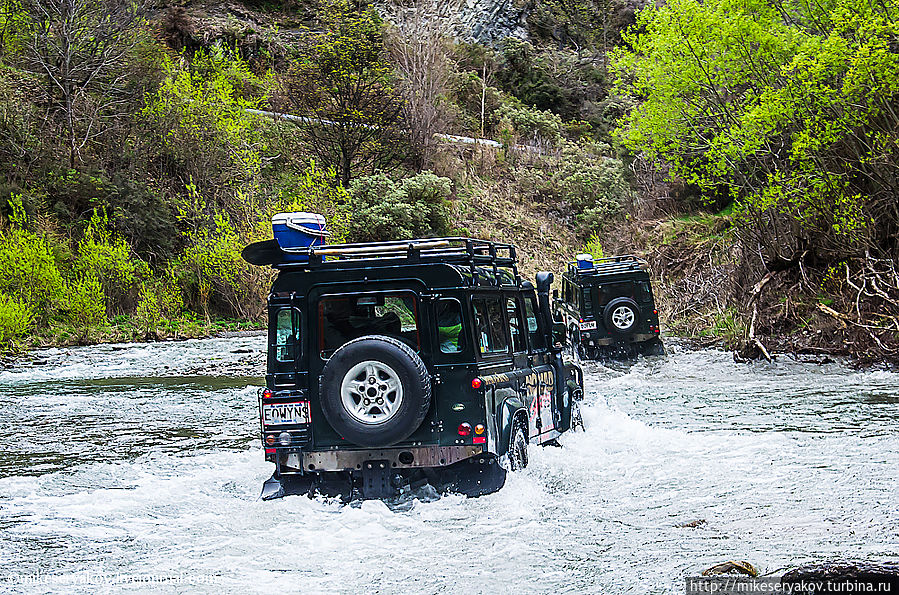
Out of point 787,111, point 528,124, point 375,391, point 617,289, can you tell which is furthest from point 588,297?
point 528,124

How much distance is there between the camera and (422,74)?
47312mm

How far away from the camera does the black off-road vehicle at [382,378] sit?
8180 mm

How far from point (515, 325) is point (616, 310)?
12176 mm

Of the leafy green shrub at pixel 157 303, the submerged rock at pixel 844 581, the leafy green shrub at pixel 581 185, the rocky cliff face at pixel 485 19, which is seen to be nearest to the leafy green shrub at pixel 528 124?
the leafy green shrub at pixel 581 185

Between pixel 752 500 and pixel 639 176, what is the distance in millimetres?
33961

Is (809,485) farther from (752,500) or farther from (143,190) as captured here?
(143,190)

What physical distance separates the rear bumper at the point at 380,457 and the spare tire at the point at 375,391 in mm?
265

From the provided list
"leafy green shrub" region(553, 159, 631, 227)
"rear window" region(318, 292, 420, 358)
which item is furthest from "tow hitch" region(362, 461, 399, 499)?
"leafy green shrub" region(553, 159, 631, 227)

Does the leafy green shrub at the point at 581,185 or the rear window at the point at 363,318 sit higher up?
the leafy green shrub at the point at 581,185

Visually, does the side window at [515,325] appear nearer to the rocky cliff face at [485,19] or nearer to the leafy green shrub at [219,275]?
the leafy green shrub at [219,275]

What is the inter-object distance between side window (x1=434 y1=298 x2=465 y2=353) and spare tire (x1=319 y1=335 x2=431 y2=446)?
0.43 m

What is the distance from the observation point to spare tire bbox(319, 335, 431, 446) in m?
8.09

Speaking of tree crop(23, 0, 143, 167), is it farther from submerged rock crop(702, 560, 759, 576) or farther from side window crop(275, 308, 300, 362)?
submerged rock crop(702, 560, 759, 576)

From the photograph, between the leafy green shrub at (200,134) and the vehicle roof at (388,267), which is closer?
the vehicle roof at (388,267)
